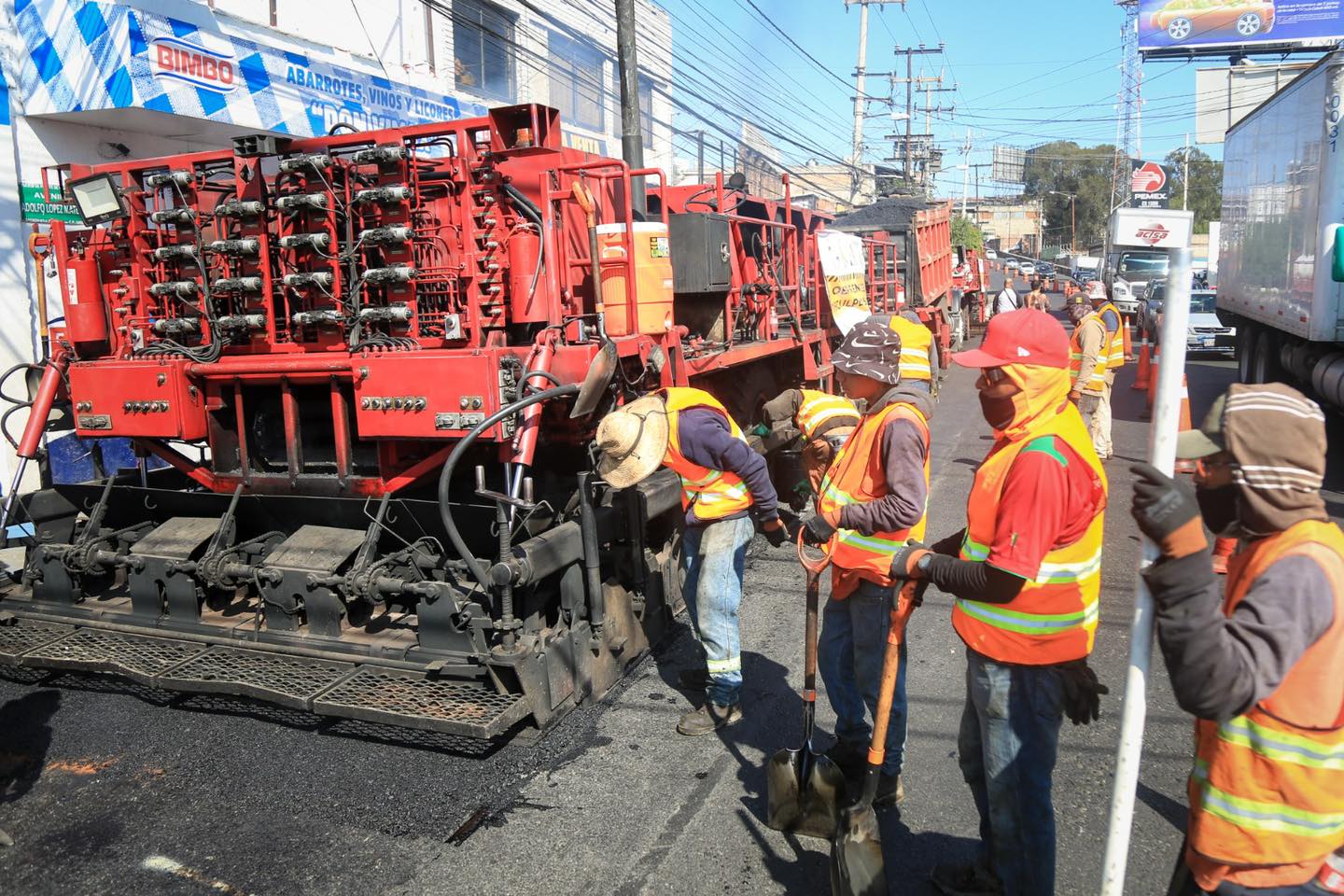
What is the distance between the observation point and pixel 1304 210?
32.9 feet

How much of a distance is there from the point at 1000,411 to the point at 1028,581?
494mm

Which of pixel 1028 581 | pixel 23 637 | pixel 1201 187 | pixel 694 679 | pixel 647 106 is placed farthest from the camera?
pixel 1201 187

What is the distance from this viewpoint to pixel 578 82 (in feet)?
69.0

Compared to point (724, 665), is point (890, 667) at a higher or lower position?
higher

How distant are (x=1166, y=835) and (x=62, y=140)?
1057cm

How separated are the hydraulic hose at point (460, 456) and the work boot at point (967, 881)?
2.16 meters

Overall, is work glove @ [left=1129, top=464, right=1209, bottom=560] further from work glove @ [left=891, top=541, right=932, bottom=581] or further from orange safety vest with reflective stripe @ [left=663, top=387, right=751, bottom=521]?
orange safety vest with reflective stripe @ [left=663, top=387, right=751, bottom=521]

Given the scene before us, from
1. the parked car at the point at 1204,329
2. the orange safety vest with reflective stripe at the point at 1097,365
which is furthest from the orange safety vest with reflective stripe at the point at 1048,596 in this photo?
the parked car at the point at 1204,329

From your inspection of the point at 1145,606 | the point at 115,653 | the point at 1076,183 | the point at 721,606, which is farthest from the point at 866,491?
the point at 1076,183

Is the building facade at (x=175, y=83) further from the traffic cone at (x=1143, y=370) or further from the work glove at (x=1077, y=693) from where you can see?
the traffic cone at (x=1143, y=370)

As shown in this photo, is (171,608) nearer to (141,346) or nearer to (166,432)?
(166,432)

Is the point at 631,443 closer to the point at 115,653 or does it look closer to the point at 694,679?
the point at 694,679

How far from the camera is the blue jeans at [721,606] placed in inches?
174

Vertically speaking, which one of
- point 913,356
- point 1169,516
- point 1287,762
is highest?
point 913,356
